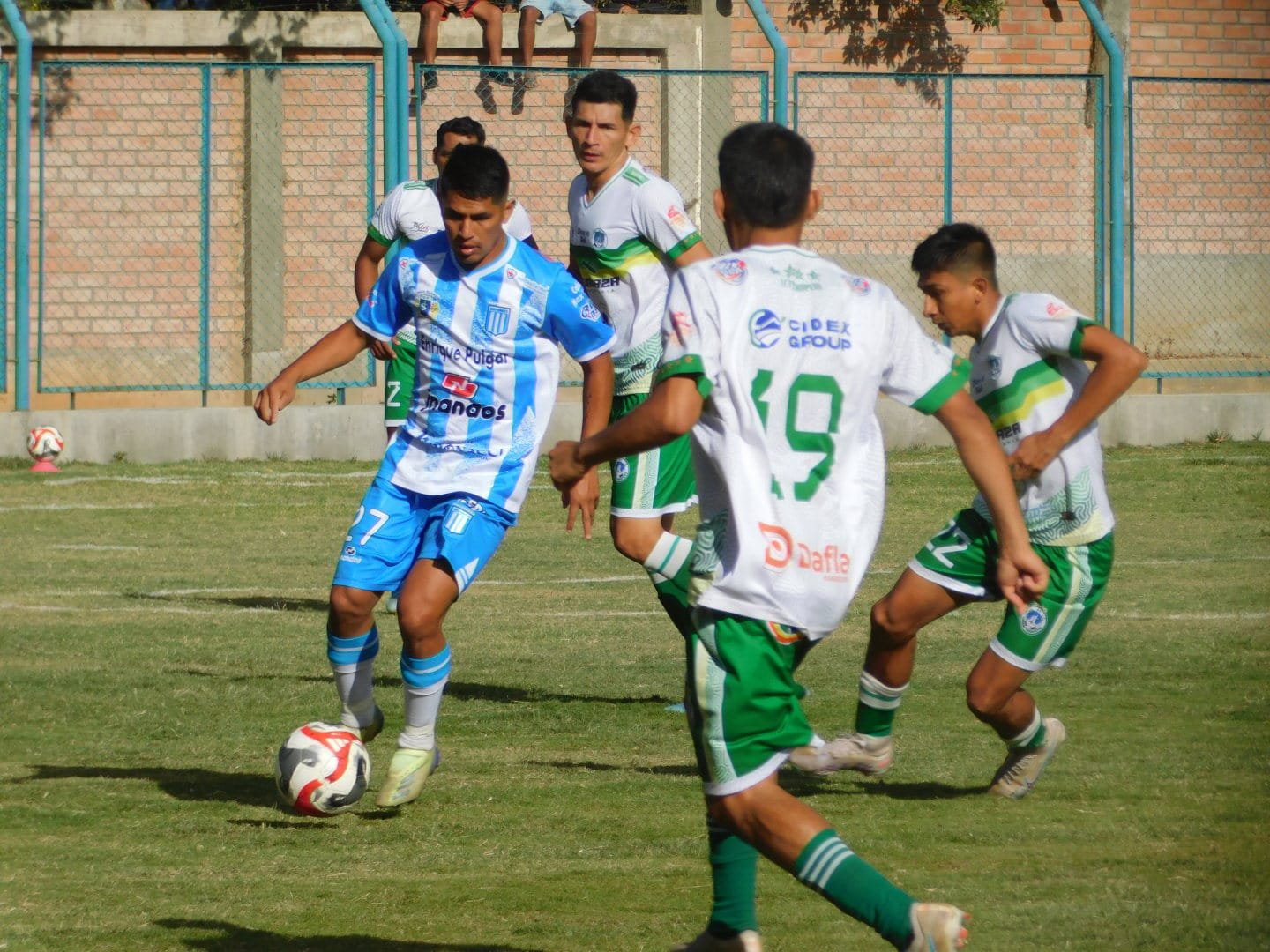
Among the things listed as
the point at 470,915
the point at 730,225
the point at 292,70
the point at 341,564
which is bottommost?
A: the point at 470,915

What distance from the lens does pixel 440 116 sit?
680 inches

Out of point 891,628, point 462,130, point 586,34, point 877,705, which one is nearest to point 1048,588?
point 891,628

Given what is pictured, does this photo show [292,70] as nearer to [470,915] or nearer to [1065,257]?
[1065,257]

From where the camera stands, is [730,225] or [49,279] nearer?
[730,225]

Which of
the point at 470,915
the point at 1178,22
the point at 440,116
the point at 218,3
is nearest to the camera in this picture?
the point at 470,915

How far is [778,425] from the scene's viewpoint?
13.2 ft

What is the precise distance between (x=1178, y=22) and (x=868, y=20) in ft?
11.4

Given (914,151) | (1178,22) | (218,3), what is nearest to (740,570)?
(914,151)

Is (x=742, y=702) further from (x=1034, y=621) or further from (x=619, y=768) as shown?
(x=619, y=768)

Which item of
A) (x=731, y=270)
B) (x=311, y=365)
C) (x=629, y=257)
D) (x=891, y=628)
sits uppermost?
(x=629, y=257)

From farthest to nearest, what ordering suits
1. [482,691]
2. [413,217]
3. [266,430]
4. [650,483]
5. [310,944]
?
[266,430], [413,217], [482,691], [650,483], [310,944]

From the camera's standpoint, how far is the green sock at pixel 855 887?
3.78 m

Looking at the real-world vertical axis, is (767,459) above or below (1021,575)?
above

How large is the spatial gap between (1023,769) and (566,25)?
530 inches
